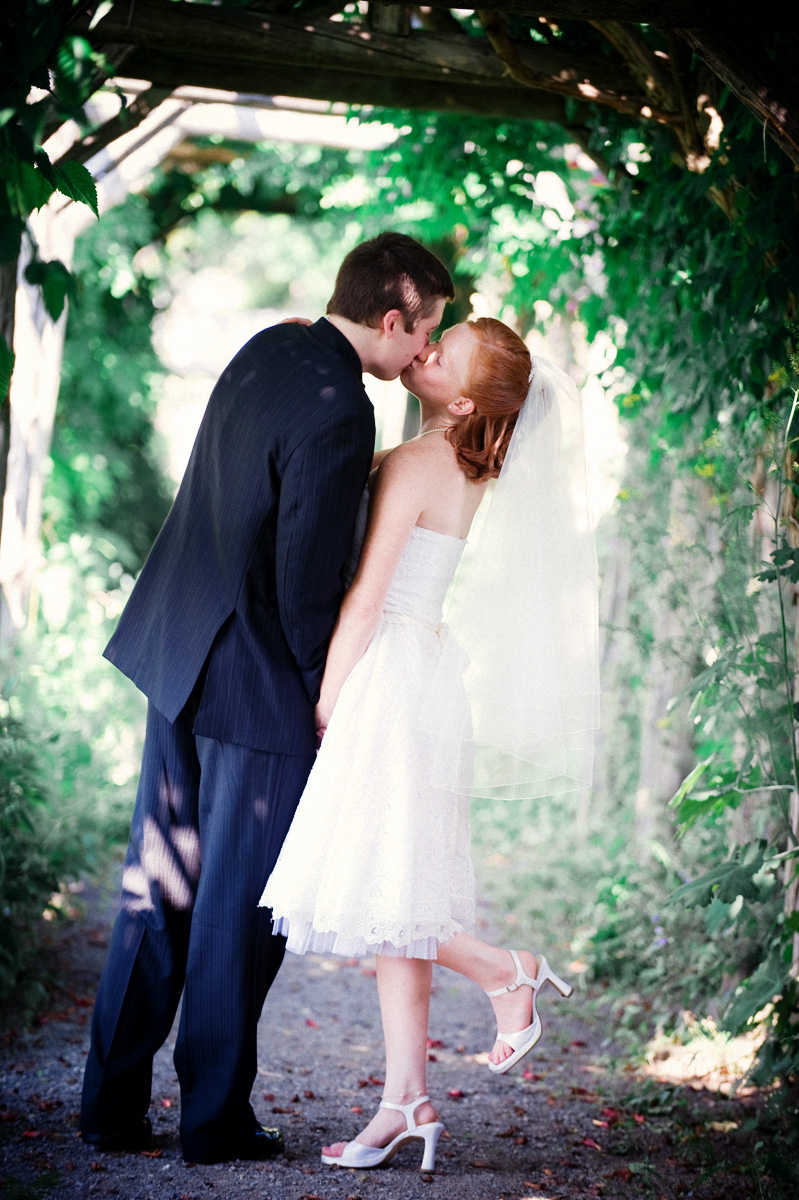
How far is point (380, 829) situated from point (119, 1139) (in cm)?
95

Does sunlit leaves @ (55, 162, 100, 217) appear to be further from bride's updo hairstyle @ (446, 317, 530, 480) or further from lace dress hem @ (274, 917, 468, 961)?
lace dress hem @ (274, 917, 468, 961)

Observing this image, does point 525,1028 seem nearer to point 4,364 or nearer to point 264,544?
point 264,544

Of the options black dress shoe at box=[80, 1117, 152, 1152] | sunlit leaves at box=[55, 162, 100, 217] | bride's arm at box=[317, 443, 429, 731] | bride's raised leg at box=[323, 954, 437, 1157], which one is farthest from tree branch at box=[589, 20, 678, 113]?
black dress shoe at box=[80, 1117, 152, 1152]

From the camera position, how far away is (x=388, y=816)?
2.24 meters

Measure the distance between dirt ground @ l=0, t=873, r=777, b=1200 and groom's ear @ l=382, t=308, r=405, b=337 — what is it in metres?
1.73

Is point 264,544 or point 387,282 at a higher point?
point 387,282

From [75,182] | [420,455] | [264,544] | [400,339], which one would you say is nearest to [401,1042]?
[264,544]

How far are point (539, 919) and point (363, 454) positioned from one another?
3.18 m

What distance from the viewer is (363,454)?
2.16 m

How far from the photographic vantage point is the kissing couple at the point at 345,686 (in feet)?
7.18

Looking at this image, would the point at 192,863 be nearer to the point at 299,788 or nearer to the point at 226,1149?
the point at 299,788

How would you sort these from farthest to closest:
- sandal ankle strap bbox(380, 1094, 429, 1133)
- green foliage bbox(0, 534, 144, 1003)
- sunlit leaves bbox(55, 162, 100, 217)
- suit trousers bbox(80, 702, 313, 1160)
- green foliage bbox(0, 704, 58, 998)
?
green foliage bbox(0, 534, 144, 1003) < green foliage bbox(0, 704, 58, 998) < sandal ankle strap bbox(380, 1094, 429, 1133) < suit trousers bbox(80, 702, 313, 1160) < sunlit leaves bbox(55, 162, 100, 217)

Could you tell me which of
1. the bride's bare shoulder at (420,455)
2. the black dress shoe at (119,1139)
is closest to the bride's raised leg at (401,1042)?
the black dress shoe at (119,1139)

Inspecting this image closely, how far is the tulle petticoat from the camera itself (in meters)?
2.17
